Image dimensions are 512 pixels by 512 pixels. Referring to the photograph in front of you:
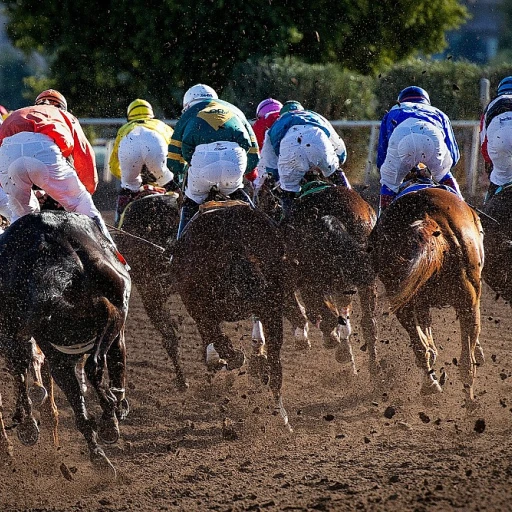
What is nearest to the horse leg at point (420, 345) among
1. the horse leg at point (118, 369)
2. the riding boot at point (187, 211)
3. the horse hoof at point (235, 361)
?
the horse hoof at point (235, 361)

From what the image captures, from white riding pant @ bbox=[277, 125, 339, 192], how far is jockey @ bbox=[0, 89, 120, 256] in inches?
66.7

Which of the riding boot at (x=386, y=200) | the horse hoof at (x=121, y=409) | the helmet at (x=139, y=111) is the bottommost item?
the horse hoof at (x=121, y=409)

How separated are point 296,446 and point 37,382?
5.30ft

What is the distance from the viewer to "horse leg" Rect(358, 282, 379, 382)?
668cm

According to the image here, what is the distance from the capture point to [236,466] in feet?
17.3

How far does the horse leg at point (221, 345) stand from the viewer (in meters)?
5.86

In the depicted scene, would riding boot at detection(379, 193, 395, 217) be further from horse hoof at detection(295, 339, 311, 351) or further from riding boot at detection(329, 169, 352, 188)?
horse hoof at detection(295, 339, 311, 351)

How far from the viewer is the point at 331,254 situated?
6250 millimetres

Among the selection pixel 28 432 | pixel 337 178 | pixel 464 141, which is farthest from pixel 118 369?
pixel 464 141

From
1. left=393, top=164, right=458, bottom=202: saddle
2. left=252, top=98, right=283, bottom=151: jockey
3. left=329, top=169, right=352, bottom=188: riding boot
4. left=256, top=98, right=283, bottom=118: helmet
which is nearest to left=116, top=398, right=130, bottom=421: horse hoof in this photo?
left=393, top=164, right=458, bottom=202: saddle

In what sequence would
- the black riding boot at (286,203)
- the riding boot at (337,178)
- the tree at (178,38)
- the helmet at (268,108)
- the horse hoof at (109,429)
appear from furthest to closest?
the tree at (178,38) < the helmet at (268,108) < the riding boot at (337,178) < the black riding boot at (286,203) < the horse hoof at (109,429)

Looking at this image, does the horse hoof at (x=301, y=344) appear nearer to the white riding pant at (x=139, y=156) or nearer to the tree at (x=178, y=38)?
the white riding pant at (x=139, y=156)

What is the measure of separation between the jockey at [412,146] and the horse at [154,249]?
1444 mm

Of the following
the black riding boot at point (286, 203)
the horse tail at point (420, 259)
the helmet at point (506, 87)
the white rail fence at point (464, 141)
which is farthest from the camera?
the white rail fence at point (464, 141)
